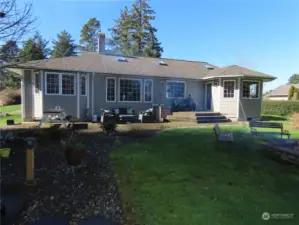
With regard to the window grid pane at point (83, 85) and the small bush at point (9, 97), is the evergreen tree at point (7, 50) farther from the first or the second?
the small bush at point (9, 97)

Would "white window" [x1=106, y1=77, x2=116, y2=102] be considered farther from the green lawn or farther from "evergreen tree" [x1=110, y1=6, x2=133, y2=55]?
"evergreen tree" [x1=110, y1=6, x2=133, y2=55]

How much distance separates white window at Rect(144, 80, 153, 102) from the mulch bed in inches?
349

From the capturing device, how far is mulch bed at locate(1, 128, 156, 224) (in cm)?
278

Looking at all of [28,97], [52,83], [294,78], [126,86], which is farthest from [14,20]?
[294,78]

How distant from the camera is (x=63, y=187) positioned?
3.51 meters

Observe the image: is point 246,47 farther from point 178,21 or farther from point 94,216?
point 94,216

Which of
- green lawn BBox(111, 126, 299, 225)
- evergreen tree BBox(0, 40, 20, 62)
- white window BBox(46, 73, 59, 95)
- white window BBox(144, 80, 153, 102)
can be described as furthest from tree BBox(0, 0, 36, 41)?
white window BBox(144, 80, 153, 102)

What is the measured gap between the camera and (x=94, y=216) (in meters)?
2.69

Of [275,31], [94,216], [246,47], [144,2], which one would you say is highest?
[144,2]

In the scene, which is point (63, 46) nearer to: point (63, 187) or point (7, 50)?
point (7, 50)

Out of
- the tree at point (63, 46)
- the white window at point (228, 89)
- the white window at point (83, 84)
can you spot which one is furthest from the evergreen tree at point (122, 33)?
the white window at point (228, 89)

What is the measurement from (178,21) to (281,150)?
15833 mm

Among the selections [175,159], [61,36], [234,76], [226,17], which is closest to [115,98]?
[234,76]

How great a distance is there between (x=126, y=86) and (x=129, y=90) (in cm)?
34
